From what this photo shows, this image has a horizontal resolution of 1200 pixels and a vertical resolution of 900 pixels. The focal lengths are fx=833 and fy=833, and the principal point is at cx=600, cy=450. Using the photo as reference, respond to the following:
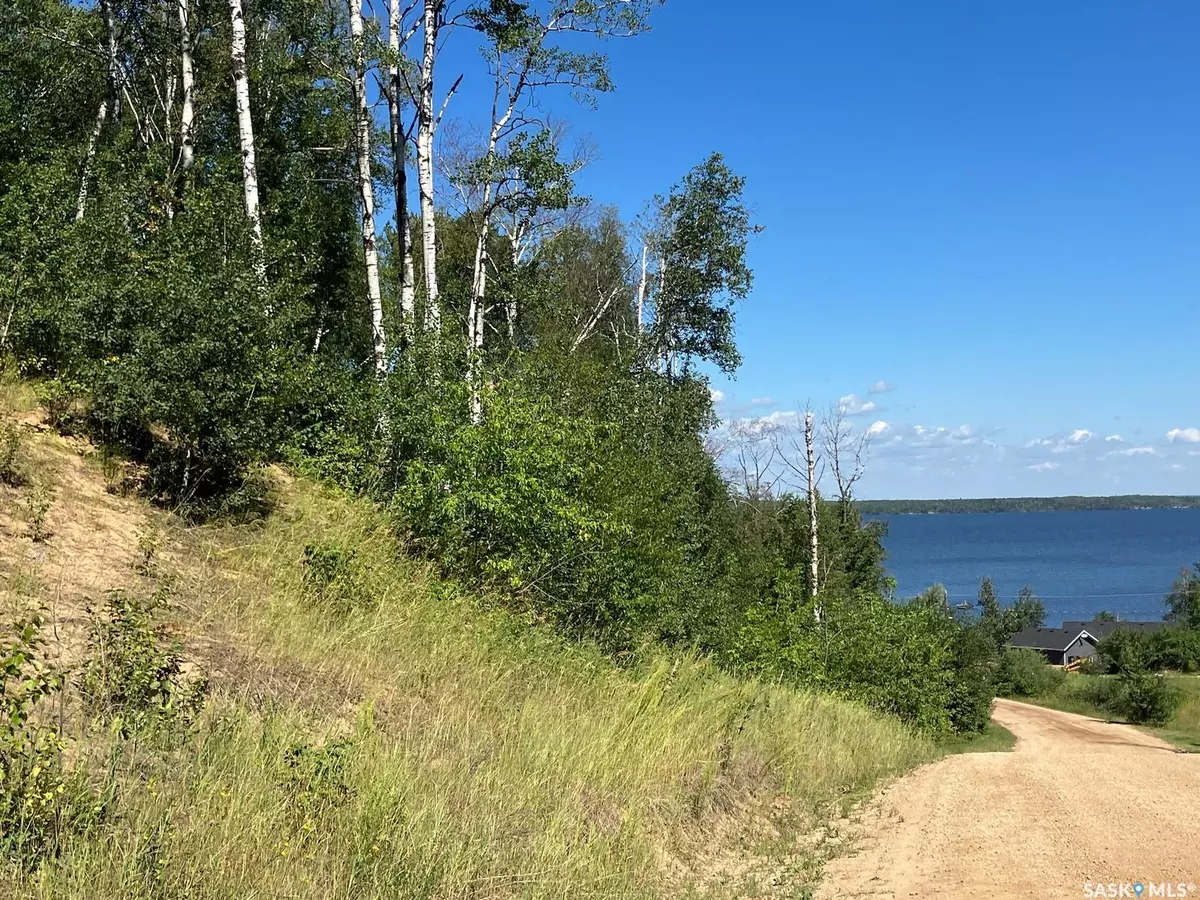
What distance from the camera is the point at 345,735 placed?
5.65 metres

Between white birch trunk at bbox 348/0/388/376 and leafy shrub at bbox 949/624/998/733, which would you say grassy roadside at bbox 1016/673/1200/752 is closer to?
leafy shrub at bbox 949/624/998/733

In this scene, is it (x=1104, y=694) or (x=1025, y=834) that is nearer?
(x=1025, y=834)

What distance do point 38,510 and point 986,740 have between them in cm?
3691

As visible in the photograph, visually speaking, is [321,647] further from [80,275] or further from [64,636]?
[80,275]

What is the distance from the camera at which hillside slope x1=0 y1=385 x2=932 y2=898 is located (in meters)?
4.11

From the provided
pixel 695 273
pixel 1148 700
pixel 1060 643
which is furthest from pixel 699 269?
pixel 1060 643

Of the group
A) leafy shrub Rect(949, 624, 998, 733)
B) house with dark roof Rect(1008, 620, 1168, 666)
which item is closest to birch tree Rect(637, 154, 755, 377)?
leafy shrub Rect(949, 624, 998, 733)

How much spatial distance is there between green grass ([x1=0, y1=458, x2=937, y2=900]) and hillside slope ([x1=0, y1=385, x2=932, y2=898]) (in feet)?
0.07

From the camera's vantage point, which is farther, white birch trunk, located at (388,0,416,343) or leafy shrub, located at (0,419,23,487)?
white birch trunk, located at (388,0,416,343)

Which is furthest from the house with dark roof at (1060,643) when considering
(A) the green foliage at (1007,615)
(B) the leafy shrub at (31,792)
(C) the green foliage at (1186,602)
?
(B) the leafy shrub at (31,792)

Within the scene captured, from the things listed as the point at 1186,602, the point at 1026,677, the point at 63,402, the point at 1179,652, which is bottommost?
the point at 1026,677

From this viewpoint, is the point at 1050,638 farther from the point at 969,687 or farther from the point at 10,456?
the point at 10,456

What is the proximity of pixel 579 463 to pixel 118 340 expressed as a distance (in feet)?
21.1

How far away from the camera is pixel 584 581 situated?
1250 cm
